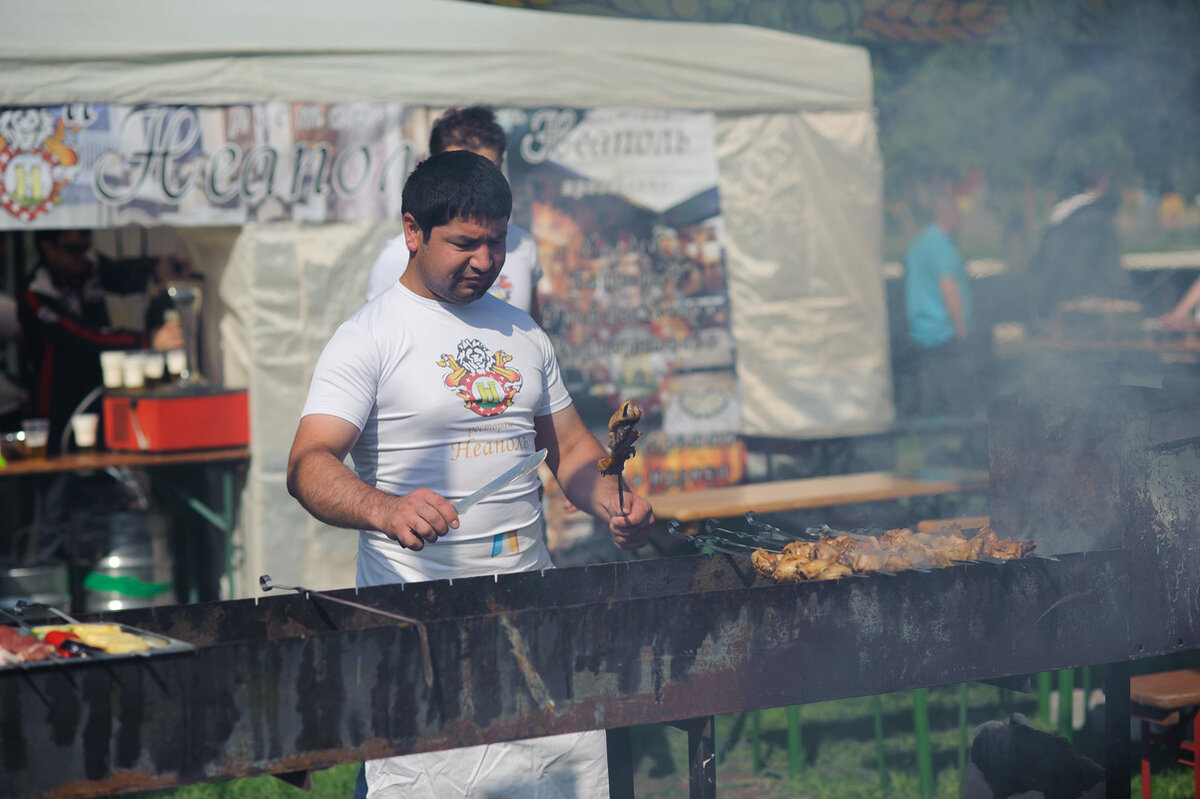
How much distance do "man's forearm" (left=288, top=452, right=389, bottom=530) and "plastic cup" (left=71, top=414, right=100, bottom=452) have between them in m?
4.13

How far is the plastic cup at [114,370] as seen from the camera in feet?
21.1

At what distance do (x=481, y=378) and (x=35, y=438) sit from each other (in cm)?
411

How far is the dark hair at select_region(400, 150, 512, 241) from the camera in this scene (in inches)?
112

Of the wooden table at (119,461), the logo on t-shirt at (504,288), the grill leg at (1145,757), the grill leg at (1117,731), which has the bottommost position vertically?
the grill leg at (1145,757)

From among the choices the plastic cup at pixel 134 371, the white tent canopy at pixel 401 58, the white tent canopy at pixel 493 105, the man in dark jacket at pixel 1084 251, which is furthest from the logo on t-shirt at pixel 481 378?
the man in dark jacket at pixel 1084 251

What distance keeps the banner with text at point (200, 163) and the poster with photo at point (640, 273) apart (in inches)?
30.6

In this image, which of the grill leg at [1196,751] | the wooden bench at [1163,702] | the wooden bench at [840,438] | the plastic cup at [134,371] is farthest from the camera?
the wooden bench at [840,438]

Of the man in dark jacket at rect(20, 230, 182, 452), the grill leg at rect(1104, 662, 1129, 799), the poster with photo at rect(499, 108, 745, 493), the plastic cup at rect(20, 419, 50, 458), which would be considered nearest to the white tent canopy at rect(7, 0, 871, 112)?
the poster with photo at rect(499, 108, 745, 493)

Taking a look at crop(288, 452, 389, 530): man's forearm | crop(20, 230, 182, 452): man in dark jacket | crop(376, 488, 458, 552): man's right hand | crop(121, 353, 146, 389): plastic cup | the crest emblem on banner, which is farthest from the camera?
crop(20, 230, 182, 452): man in dark jacket

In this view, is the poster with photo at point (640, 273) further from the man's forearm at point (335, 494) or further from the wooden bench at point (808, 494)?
the man's forearm at point (335, 494)

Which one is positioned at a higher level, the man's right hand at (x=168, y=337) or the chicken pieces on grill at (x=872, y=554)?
the man's right hand at (x=168, y=337)

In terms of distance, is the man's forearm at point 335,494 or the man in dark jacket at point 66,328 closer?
the man's forearm at point 335,494

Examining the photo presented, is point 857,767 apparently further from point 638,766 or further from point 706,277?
point 706,277

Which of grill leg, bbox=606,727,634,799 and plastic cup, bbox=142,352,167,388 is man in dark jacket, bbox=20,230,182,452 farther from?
grill leg, bbox=606,727,634,799
